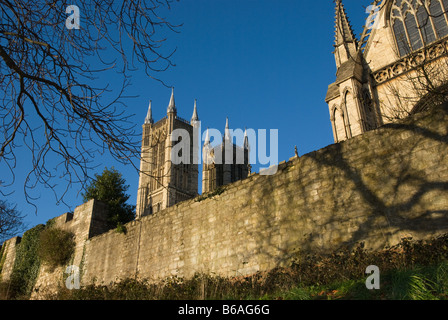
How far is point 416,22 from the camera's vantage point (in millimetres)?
14547

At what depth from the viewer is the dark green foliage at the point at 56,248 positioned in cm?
1554

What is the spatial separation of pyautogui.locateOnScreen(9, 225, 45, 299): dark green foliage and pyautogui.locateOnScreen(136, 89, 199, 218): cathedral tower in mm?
33862

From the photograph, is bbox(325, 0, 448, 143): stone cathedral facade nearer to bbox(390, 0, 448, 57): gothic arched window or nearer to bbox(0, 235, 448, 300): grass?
bbox(390, 0, 448, 57): gothic arched window

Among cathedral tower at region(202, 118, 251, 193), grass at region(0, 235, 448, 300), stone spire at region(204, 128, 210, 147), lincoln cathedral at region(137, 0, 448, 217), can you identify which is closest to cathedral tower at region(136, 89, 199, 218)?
cathedral tower at region(202, 118, 251, 193)

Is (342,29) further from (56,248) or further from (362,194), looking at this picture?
(56,248)

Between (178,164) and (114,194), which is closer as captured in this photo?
(114,194)

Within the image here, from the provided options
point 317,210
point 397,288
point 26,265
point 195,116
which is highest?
point 195,116

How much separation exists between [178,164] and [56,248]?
149 feet

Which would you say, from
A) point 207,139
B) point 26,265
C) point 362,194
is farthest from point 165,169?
point 362,194

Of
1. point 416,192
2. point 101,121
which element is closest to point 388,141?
point 416,192

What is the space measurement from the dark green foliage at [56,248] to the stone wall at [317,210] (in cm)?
470

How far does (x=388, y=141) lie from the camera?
727 cm

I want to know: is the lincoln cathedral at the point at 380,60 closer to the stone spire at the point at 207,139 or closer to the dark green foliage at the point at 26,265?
the dark green foliage at the point at 26,265
